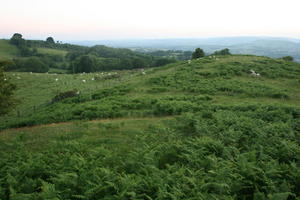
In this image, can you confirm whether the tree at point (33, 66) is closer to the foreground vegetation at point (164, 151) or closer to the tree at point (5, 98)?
the foreground vegetation at point (164, 151)

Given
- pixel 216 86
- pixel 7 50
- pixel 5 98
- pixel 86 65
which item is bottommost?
pixel 216 86

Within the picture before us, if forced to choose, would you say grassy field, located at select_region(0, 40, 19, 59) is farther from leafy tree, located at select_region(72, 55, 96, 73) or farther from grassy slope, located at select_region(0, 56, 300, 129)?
grassy slope, located at select_region(0, 56, 300, 129)

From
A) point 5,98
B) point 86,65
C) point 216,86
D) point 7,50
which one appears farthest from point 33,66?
point 216,86

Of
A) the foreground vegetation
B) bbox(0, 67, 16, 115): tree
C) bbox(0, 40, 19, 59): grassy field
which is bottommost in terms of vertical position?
the foreground vegetation

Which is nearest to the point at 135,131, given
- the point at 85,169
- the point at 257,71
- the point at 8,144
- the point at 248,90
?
the point at 85,169

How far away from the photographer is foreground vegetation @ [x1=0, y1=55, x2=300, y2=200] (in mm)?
6270

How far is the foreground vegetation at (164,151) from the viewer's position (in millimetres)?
6270

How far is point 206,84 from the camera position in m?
24.6

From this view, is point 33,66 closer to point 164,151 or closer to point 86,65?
point 86,65

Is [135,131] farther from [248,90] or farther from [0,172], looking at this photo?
[248,90]

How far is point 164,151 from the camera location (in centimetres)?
909

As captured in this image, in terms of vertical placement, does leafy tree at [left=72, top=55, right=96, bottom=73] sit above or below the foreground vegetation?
above

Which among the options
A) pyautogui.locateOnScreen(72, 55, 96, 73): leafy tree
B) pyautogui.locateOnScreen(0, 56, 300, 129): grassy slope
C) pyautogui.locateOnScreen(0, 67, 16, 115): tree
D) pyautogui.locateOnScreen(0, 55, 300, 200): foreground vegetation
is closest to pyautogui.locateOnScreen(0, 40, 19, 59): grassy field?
pyautogui.locateOnScreen(72, 55, 96, 73): leafy tree

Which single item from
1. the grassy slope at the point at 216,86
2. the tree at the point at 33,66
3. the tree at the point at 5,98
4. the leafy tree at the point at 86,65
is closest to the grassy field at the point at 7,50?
the tree at the point at 33,66
